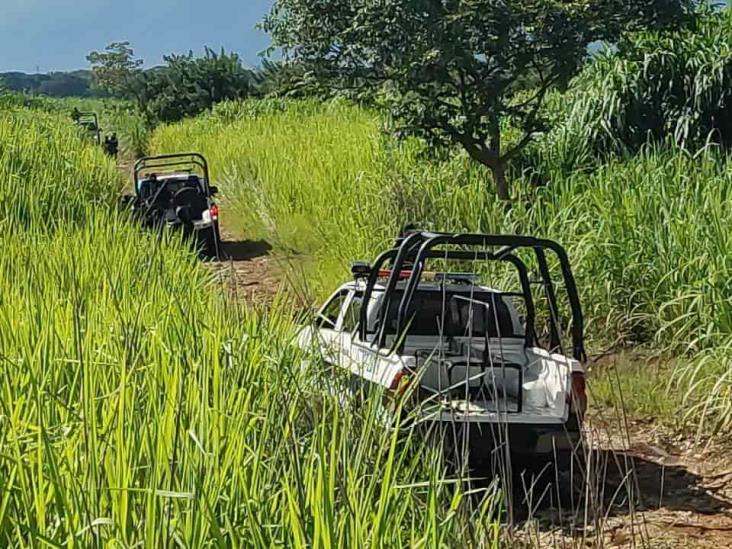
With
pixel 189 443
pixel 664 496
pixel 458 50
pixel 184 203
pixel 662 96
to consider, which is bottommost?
pixel 664 496

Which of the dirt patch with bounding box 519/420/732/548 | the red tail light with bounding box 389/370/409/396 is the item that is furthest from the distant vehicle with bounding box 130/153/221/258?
the red tail light with bounding box 389/370/409/396

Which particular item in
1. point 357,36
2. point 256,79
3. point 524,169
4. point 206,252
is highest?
point 256,79

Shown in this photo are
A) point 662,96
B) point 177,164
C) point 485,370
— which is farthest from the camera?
point 177,164

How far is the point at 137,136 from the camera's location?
31594 millimetres

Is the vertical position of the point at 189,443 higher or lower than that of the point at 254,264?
higher

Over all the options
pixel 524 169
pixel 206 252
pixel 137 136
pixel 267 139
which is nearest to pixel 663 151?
pixel 524 169

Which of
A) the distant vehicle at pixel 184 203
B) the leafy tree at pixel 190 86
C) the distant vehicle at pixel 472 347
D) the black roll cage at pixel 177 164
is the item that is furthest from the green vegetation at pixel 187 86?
the distant vehicle at pixel 472 347

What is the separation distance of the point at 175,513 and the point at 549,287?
357cm

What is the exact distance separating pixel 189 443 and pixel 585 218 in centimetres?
586

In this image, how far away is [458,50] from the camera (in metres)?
8.70

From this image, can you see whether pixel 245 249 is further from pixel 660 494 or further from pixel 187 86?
pixel 187 86

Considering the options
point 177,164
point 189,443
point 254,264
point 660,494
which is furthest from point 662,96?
point 189,443

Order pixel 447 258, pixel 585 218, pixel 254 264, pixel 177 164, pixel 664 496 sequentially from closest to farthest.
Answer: pixel 447 258
pixel 664 496
pixel 585 218
pixel 254 264
pixel 177 164

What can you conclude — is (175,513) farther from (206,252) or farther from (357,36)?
(206,252)
